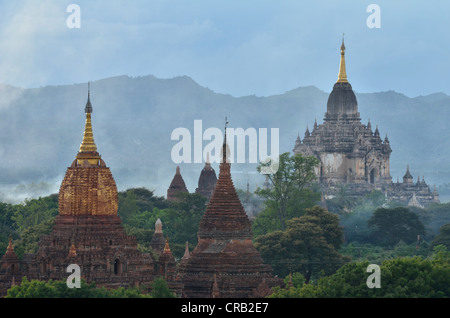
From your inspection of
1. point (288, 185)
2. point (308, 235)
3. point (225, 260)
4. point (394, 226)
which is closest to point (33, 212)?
point (288, 185)

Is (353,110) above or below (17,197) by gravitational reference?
above

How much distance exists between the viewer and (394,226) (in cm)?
9506

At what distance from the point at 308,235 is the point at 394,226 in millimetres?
20283

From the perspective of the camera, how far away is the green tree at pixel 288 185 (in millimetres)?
91062

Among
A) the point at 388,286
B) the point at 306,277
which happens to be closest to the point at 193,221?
the point at 306,277

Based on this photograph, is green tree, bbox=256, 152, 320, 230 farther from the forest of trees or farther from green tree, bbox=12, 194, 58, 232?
green tree, bbox=12, 194, 58, 232

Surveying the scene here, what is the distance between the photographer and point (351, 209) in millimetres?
114312

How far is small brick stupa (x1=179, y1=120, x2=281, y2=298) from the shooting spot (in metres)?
62.9

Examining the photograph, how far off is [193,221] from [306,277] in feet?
60.9

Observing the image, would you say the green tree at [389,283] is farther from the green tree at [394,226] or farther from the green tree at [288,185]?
the green tree at [394,226]

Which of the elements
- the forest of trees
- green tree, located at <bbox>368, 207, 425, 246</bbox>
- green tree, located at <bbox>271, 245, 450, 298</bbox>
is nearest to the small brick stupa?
the forest of trees

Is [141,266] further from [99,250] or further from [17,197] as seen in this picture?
[17,197]

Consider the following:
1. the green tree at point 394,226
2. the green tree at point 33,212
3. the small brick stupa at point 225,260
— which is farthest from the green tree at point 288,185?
the small brick stupa at point 225,260
